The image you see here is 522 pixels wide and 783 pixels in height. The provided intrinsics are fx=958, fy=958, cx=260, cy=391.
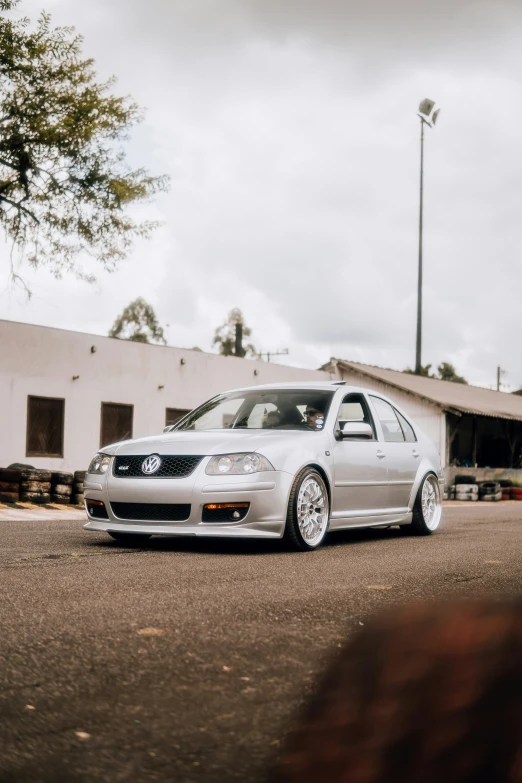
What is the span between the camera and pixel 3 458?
22531 millimetres

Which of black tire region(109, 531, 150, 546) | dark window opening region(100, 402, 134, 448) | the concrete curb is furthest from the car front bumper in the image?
dark window opening region(100, 402, 134, 448)

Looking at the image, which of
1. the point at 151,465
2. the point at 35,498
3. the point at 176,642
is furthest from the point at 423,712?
the point at 35,498

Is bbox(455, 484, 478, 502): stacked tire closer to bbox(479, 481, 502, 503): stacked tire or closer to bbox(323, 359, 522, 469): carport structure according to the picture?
bbox(479, 481, 502, 503): stacked tire

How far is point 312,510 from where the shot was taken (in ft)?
27.7

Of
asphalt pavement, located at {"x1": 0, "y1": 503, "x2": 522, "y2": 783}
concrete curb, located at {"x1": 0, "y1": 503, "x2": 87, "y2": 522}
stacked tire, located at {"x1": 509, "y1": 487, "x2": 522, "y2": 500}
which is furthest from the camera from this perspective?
stacked tire, located at {"x1": 509, "y1": 487, "x2": 522, "y2": 500}

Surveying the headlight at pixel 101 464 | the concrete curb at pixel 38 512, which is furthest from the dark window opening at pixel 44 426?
the headlight at pixel 101 464

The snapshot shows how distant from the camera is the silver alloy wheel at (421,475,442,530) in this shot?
34.2 feet

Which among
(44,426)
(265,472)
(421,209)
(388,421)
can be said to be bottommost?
(265,472)

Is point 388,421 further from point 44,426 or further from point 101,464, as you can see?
point 44,426

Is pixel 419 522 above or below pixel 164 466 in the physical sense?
below

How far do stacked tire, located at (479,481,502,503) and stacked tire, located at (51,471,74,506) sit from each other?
14.7m

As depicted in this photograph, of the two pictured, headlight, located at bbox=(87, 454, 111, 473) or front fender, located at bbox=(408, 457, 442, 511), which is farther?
front fender, located at bbox=(408, 457, 442, 511)

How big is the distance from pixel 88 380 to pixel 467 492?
1074cm

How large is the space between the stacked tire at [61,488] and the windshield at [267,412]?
6021 mm
